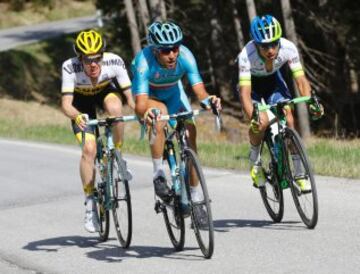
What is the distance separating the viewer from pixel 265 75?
9562 mm

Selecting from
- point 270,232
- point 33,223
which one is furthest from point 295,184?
point 33,223

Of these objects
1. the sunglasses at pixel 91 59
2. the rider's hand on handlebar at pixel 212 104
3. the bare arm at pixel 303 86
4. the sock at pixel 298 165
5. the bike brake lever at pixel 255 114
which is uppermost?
the sunglasses at pixel 91 59

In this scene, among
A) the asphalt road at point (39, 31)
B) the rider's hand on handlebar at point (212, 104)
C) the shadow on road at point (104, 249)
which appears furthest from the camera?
the asphalt road at point (39, 31)

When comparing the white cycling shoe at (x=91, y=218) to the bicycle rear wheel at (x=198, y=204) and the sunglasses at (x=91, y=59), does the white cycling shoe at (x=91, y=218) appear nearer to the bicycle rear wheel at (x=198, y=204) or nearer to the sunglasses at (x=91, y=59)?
the sunglasses at (x=91, y=59)

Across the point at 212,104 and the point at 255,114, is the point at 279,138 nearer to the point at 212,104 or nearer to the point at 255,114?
the point at 255,114

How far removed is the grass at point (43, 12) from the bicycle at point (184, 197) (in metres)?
55.6

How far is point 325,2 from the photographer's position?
1330 inches

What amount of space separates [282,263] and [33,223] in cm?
425

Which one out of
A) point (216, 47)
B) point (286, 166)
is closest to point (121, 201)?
point (286, 166)

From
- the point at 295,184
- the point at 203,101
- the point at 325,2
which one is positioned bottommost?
the point at 295,184

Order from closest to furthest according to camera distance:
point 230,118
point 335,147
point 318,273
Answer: point 318,273
point 335,147
point 230,118

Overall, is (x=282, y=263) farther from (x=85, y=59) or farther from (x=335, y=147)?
(x=335, y=147)

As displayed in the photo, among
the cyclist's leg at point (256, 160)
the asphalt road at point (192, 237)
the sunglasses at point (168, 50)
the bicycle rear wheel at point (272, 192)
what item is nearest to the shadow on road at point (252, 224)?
the asphalt road at point (192, 237)

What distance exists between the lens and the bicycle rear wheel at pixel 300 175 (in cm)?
867
